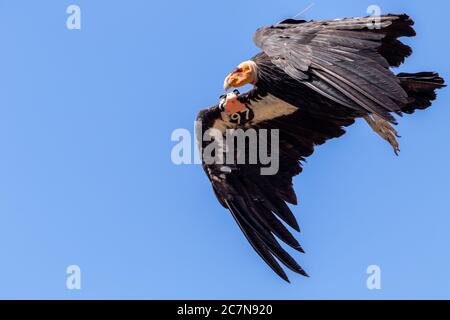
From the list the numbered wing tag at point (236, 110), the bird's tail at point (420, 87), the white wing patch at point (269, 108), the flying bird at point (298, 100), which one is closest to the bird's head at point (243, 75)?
the flying bird at point (298, 100)

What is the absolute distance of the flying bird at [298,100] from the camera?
42.9ft

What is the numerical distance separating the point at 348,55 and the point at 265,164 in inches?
132

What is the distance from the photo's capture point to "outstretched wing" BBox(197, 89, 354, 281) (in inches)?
624

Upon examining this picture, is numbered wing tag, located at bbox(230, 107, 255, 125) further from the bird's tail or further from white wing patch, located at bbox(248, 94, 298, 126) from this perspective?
the bird's tail

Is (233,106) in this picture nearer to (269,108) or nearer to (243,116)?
(243,116)

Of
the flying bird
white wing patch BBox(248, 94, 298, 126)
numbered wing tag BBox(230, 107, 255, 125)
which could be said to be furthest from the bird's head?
numbered wing tag BBox(230, 107, 255, 125)

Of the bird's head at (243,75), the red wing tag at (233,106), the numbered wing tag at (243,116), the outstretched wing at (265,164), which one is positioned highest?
the bird's head at (243,75)

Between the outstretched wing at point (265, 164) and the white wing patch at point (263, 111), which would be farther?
the white wing patch at point (263, 111)

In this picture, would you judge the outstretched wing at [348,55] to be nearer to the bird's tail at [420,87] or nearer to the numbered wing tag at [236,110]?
the bird's tail at [420,87]

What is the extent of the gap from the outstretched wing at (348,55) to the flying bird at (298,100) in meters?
0.01

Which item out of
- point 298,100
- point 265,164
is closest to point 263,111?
point 265,164

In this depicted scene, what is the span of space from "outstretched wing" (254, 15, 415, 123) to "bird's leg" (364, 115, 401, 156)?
138cm
